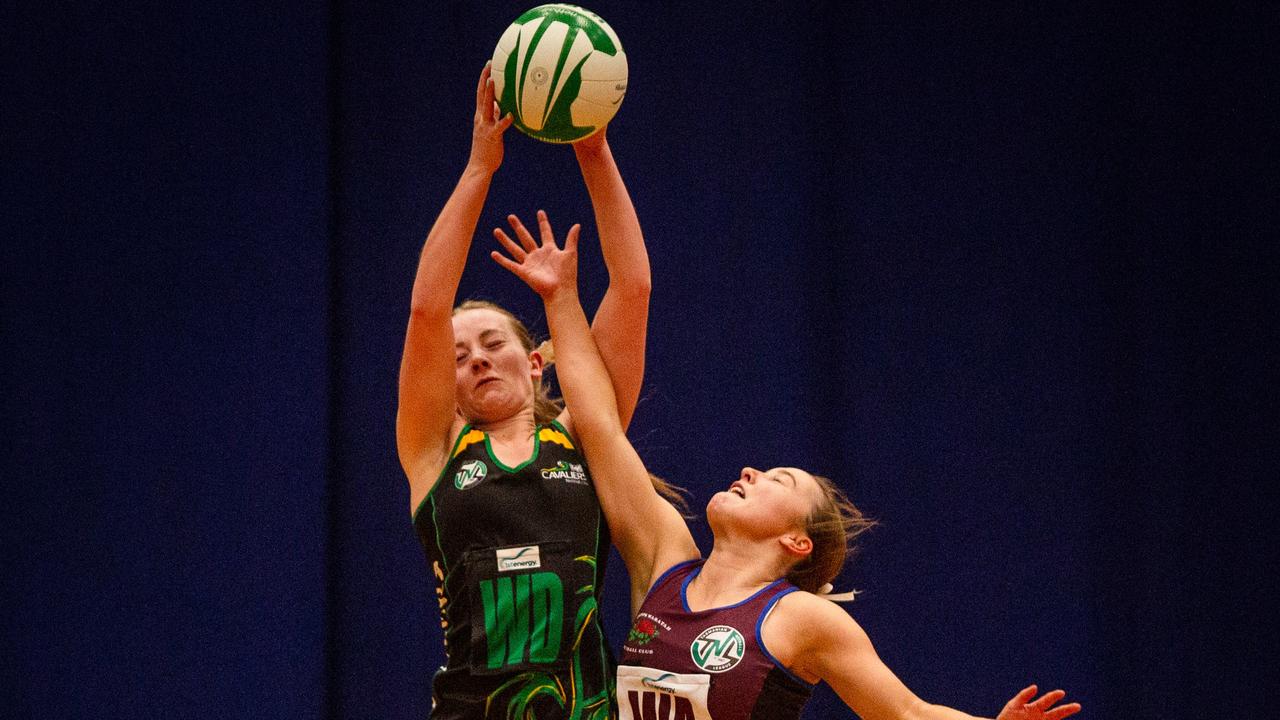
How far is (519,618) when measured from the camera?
2215 mm

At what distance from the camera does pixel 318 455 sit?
3.58 metres

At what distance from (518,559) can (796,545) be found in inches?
20.7

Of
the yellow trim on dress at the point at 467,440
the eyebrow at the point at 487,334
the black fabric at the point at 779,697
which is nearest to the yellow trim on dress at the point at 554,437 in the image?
the yellow trim on dress at the point at 467,440

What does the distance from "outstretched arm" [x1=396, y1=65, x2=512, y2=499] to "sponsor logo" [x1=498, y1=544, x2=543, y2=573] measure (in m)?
0.20

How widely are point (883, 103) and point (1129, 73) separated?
2.46ft

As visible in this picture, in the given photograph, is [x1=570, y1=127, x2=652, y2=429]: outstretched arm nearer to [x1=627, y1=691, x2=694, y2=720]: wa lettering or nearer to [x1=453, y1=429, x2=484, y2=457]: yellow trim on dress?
[x1=453, y1=429, x2=484, y2=457]: yellow trim on dress

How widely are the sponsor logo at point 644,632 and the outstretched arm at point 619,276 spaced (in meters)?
0.39

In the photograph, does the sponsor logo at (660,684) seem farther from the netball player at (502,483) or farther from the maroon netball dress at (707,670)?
the netball player at (502,483)

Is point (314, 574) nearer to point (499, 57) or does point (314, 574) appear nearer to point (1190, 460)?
point (499, 57)

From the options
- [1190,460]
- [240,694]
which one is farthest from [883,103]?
[240,694]

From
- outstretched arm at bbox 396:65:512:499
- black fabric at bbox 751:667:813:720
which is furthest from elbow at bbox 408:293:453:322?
black fabric at bbox 751:667:813:720

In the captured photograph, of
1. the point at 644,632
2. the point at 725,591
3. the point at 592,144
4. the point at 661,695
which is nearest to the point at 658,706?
the point at 661,695

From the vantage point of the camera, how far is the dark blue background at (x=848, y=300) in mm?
3512

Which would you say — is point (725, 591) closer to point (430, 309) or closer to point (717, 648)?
point (717, 648)
